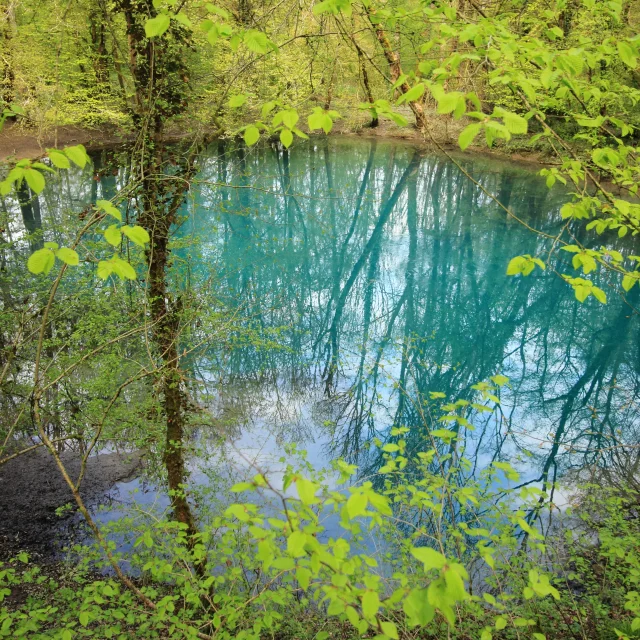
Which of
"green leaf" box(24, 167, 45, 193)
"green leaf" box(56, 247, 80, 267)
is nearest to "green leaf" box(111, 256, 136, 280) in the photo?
"green leaf" box(56, 247, 80, 267)

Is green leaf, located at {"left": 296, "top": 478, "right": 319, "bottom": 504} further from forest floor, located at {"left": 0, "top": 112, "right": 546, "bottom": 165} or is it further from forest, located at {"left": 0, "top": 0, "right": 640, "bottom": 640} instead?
forest floor, located at {"left": 0, "top": 112, "right": 546, "bottom": 165}

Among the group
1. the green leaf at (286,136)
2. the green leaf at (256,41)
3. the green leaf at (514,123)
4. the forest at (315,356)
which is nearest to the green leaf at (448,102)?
the forest at (315,356)

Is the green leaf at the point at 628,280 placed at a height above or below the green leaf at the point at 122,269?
below

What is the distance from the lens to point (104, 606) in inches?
158

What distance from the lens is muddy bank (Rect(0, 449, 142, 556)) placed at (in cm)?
533

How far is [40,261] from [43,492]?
16.8ft

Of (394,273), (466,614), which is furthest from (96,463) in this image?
(394,273)

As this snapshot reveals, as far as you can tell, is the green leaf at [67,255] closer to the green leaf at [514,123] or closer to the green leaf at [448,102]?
the green leaf at [448,102]

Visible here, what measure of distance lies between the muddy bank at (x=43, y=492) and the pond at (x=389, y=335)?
31cm

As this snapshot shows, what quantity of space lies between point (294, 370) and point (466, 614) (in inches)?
218

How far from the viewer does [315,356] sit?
9.49 metres

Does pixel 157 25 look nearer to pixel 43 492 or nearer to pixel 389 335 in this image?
pixel 43 492

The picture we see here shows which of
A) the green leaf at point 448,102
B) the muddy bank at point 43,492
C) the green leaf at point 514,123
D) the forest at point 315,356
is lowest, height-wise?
the muddy bank at point 43,492

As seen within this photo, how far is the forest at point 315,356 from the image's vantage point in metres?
2.53
